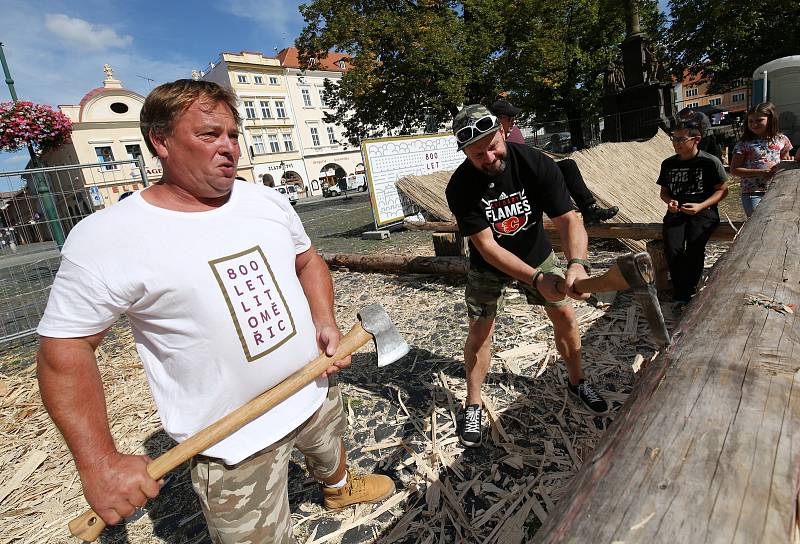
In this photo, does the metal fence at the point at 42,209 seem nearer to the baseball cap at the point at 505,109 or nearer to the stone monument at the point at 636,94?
the baseball cap at the point at 505,109

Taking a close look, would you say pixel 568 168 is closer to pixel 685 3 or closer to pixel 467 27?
pixel 467 27

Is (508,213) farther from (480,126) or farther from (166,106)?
(166,106)

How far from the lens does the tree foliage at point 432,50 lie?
1823cm

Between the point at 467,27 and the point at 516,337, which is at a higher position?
the point at 467,27

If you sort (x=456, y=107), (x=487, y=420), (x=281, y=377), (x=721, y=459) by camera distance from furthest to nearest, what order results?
(x=456, y=107) < (x=487, y=420) < (x=281, y=377) < (x=721, y=459)

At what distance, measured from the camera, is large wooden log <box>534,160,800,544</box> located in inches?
35.3

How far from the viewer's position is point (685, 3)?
2067 centimetres

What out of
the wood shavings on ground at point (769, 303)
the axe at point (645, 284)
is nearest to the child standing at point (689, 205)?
the wood shavings on ground at point (769, 303)

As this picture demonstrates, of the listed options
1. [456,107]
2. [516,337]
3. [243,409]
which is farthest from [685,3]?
[243,409]

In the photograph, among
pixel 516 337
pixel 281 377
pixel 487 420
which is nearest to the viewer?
pixel 281 377

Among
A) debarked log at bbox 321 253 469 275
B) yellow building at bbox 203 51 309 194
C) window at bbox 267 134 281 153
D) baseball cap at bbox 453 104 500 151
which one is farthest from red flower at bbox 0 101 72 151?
window at bbox 267 134 281 153

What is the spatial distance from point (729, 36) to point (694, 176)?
23.2 meters

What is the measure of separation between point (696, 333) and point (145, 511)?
11.4 feet

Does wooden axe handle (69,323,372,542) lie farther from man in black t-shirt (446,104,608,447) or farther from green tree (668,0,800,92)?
green tree (668,0,800,92)
